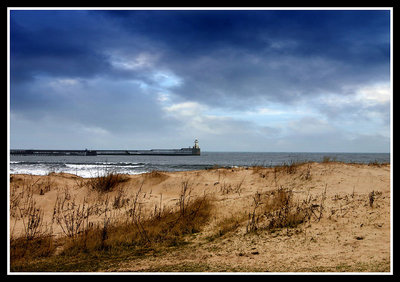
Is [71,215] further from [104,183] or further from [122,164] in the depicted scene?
[122,164]

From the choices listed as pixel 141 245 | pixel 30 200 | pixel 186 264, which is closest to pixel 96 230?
pixel 141 245

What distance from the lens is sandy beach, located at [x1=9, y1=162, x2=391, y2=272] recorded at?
15.1ft

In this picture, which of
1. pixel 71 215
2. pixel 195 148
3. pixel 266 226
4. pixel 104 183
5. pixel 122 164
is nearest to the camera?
pixel 266 226

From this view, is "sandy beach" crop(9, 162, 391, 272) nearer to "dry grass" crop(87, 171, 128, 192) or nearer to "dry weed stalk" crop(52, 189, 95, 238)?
"dry weed stalk" crop(52, 189, 95, 238)

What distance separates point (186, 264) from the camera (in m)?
4.60

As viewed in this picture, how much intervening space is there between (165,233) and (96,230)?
1500 mm

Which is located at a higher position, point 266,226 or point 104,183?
point 104,183

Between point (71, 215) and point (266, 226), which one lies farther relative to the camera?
point (71, 215)

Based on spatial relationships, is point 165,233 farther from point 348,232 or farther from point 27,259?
point 348,232

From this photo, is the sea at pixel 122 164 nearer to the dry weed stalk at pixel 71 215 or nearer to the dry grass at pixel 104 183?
the dry grass at pixel 104 183

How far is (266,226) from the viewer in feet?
20.8

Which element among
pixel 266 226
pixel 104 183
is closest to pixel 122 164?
pixel 104 183

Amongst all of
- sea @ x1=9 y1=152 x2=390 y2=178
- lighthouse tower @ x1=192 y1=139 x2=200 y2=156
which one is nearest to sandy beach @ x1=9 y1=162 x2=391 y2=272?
sea @ x1=9 y1=152 x2=390 y2=178

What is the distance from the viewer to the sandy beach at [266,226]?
15.1 feet
